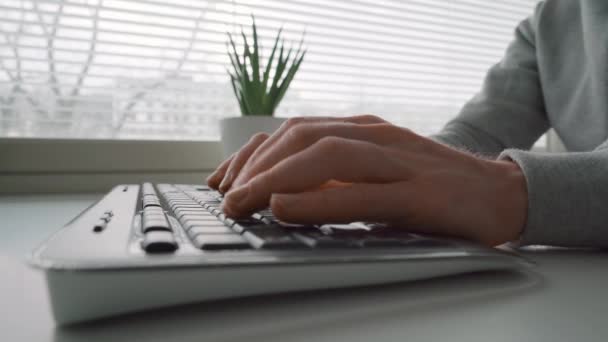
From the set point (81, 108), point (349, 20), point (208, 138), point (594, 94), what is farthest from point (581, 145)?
point (81, 108)

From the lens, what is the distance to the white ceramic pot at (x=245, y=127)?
1.10 m

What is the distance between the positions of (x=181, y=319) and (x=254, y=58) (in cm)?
101

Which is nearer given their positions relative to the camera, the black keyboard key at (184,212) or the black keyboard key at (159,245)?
the black keyboard key at (159,245)

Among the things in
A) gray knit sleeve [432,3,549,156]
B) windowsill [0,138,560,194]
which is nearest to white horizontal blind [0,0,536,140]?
windowsill [0,138,560,194]

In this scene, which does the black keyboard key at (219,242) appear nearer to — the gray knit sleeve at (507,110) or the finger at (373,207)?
the finger at (373,207)

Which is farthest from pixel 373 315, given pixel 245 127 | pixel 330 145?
pixel 245 127

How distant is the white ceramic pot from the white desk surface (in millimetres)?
766

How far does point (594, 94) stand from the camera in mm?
923

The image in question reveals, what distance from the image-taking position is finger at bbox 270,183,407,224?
363mm

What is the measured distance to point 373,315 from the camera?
0.27 metres

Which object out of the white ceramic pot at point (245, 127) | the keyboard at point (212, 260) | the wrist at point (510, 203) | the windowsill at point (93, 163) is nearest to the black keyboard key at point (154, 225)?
the keyboard at point (212, 260)

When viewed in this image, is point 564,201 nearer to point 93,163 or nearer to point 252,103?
point 252,103

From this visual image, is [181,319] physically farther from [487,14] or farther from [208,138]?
[487,14]

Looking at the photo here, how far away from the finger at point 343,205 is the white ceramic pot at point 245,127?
734 millimetres
